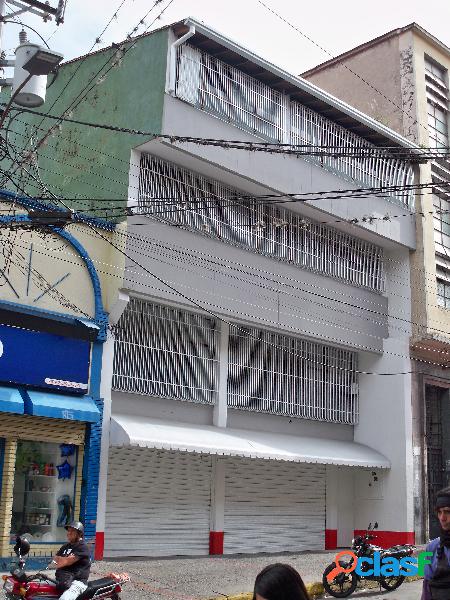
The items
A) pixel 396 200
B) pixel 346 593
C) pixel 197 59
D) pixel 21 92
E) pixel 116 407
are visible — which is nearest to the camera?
pixel 21 92

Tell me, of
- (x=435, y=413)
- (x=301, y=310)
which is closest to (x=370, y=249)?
(x=301, y=310)

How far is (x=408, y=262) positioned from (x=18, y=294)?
12664mm

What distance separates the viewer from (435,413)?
76.2ft

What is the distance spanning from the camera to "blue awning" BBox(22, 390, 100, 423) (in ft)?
42.8

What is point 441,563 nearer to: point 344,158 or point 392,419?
point 392,419

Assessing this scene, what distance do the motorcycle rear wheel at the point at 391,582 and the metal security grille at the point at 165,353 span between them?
18.6ft

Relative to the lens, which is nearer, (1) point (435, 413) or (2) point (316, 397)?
(2) point (316, 397)

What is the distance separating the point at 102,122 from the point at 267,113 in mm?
4183

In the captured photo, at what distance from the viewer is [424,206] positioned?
73.7 feet

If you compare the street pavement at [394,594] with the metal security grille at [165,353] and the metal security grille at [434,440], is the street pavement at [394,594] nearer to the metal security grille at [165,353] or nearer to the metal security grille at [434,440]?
the metal security grille at [165,353]

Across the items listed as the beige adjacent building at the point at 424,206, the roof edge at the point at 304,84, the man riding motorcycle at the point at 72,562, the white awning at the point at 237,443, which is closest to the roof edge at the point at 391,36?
the beige adjacent building at the point at 424,206

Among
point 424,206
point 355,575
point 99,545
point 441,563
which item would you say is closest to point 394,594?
point 355,575

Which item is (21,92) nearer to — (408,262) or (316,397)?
(316,397)

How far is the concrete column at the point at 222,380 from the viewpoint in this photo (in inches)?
690
